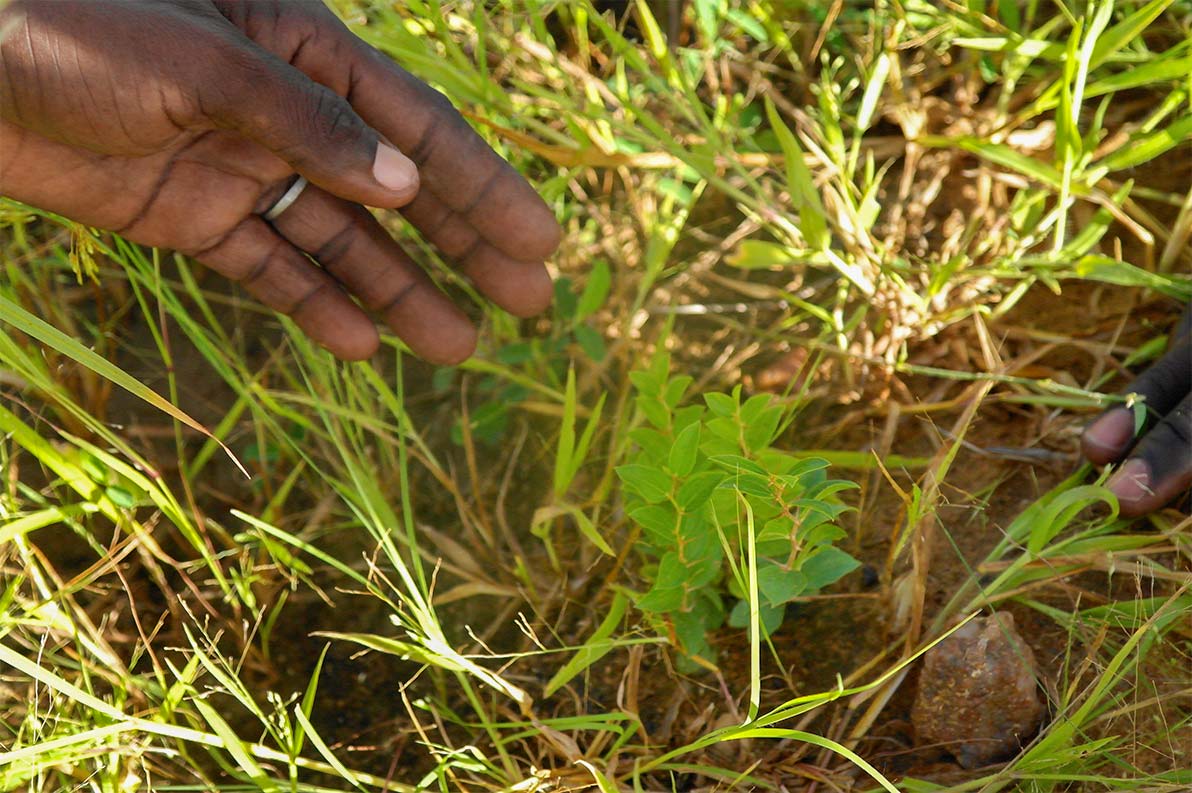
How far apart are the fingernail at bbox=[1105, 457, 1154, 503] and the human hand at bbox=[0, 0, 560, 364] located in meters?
0.78

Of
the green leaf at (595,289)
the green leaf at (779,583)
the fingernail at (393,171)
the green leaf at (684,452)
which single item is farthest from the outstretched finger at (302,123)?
the green leaf at (779,583)

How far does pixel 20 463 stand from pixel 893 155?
4.96 feet

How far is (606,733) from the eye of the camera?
3.93 ft

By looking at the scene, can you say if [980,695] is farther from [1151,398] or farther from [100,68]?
[100,68]

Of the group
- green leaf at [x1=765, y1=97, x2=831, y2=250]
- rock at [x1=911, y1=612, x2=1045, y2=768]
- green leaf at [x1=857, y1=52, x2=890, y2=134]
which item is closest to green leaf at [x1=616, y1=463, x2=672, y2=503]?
rock at [x1=911, y1=612, x2=1045, y2=768]

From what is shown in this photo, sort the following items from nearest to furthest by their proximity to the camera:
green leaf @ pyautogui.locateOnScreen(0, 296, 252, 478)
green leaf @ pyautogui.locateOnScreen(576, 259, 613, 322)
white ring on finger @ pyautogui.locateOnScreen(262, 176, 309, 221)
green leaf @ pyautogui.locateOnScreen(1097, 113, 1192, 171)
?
green leaf @ pyautogui.locateOnScreen(0, 296, 252, 478) → green leaf @ pyautogui.locateOnScreen(1097, 113, 1192, 171) → white ring on finger @ pyautogui.locateOnScreen(262, 176, 309, 221) → green leaf @ pyautogui.locateOnScreen(576, 259, 613, 322)

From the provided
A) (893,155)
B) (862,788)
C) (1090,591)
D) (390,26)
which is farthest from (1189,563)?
(390,26)

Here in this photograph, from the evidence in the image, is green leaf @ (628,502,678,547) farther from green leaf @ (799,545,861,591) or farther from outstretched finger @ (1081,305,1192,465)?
outstretched finger @ (1081,305,1192,465)

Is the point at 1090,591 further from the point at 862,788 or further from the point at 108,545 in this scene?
the point at 108,545

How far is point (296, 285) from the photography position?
56.0 inches

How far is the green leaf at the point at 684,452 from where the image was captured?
1.04 m

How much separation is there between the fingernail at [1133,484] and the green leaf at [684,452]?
522 millimetres

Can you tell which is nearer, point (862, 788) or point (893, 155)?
point (862, 788)

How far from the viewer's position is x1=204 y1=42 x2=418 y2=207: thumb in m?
1.17
